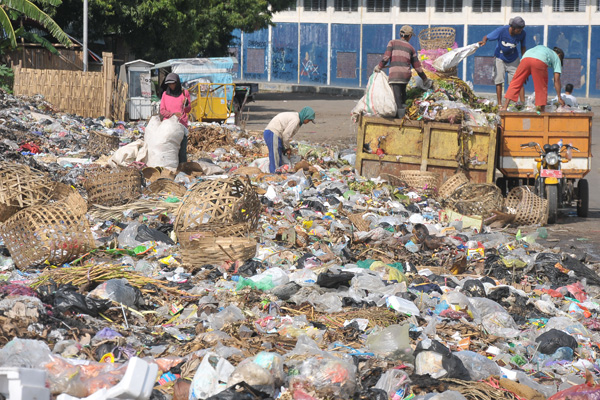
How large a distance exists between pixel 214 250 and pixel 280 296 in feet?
3.43

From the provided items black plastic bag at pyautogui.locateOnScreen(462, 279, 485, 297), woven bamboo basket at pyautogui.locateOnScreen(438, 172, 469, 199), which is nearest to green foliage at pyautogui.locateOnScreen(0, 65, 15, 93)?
woven bamboo basket at pyautogui.locateOnScreen(438, 172, 469, 199)

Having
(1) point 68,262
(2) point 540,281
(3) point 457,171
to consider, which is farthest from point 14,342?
(3) point 457,171

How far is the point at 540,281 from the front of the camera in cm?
698

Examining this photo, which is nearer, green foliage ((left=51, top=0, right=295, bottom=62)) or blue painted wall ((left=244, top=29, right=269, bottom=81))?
green foliage ((left=51, top=0, right=295, bottom=62))

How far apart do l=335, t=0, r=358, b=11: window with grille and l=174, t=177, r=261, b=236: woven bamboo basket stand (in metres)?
36.8

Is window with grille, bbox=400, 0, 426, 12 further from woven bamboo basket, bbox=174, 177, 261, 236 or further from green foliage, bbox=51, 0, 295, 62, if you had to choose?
woven bamboo basket, bbox=174, 177, 261, 236

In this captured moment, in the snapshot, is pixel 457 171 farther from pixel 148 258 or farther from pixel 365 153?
pixel 148 258

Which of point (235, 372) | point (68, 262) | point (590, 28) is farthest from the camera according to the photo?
point (590, 28)

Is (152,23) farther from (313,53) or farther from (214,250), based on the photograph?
(313,53)

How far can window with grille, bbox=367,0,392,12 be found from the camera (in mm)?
41781

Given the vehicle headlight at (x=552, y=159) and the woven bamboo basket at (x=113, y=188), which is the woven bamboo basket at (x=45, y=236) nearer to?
the woven bamboo basket at (x=113, y=188)

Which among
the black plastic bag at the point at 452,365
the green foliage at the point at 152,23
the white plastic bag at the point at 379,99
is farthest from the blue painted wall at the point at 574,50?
the black plastic bag at the point at 452,365

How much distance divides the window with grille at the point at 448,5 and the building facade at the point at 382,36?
50 millimetres

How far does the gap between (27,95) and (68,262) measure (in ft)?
46.0
